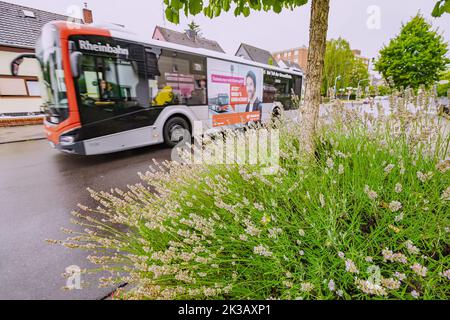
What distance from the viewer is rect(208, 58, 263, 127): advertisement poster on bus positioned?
8063mm

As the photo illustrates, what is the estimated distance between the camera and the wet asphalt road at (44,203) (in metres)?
2.10

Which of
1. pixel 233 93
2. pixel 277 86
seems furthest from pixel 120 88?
pixel 277 86

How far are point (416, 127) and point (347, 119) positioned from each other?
643 mm

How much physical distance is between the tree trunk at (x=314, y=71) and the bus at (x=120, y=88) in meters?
1.27

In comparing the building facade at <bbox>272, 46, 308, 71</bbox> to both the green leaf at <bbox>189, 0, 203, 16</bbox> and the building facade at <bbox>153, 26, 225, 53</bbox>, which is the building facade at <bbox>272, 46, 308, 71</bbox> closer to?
the building facade at <bbox>153, 26, 225, 53</bbox>

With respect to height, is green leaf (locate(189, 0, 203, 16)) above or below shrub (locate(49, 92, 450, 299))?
above

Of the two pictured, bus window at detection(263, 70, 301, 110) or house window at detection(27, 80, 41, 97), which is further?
house window at detection(27, 80, 41, 97)

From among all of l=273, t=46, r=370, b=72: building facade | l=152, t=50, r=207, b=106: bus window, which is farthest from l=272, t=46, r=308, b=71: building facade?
l=152, t=50, r=207, b=106: bus window

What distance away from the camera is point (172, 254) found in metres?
1.41

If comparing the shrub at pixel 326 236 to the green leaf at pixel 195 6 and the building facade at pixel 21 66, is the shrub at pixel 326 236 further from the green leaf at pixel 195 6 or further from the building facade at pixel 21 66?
the building facade at pixel 21 66

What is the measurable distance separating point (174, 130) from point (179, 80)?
1.63 m

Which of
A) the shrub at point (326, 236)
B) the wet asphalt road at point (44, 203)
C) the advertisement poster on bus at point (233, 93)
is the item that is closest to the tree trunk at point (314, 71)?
the shrub at point (326, 236)

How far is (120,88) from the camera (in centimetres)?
566
